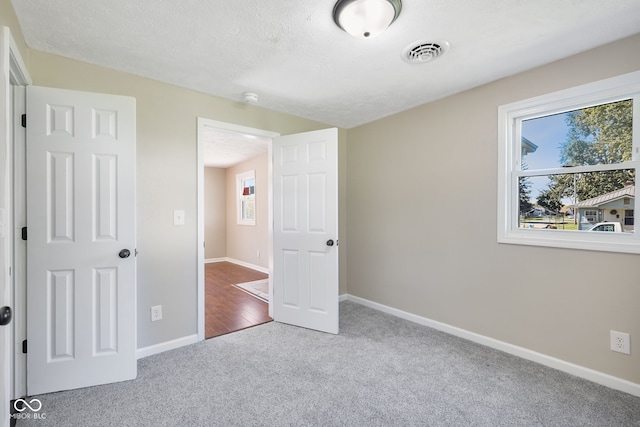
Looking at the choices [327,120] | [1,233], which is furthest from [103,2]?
[327,120]

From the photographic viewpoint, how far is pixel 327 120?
3.56 metres

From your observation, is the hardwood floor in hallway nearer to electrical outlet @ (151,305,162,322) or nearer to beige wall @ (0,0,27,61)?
electrical outlet @ (151,305,162,322)

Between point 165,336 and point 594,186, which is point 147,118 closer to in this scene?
point 165,336

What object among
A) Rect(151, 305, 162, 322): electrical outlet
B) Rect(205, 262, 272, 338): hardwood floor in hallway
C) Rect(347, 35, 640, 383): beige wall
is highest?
Rect(347, 35, 640, 383): beige wall

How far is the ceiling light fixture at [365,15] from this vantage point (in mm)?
1502

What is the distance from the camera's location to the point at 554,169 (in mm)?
2229

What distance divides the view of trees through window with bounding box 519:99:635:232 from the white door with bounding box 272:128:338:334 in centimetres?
168

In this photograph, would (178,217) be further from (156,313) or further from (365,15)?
(365,15)

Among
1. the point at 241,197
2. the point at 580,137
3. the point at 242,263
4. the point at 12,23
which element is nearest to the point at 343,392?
the point at 580,137

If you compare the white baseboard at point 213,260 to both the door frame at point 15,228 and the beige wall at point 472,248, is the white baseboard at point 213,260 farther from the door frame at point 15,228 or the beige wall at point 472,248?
the door frame at point 15,228

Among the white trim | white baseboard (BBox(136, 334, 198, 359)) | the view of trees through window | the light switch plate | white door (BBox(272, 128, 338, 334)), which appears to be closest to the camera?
the view of trees through window

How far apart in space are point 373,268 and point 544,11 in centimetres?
274

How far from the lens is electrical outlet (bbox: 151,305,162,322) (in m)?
2.42

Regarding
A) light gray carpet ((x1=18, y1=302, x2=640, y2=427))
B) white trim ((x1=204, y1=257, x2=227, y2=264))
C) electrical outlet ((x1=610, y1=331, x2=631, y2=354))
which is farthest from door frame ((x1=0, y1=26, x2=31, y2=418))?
white trim ((x1=204, y1=257, x2=227, y2=264))
